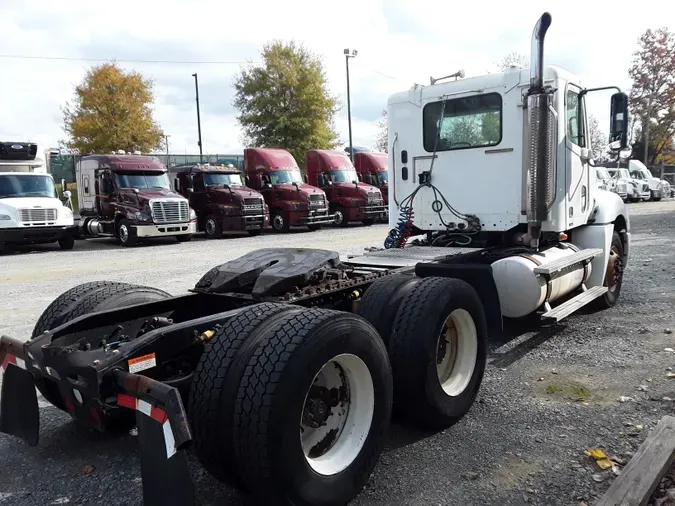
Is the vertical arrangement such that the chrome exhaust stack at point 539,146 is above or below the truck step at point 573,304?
above

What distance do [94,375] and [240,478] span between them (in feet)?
2.66

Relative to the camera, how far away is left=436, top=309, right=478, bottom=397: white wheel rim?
3.97m

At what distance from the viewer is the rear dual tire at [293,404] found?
252 cm

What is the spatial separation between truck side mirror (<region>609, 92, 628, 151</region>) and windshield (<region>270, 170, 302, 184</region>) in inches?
651

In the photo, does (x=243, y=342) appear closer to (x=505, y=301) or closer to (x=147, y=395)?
Answer: (x=147, y=395)

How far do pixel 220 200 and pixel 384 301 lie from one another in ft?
56.0

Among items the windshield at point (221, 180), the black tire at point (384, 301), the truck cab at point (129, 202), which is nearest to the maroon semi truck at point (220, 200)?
the windshield at point (221, 180)

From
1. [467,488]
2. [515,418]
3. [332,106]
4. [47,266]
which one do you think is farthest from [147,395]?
[332,106]

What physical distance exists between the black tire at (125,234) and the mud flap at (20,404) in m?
14.6

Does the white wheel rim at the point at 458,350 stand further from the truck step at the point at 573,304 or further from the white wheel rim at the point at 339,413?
the truck step at the point at 573,304

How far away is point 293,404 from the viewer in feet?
8.45

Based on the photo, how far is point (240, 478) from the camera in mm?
2576

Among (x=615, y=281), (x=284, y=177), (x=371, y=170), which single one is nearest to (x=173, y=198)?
(x=284, y=177)

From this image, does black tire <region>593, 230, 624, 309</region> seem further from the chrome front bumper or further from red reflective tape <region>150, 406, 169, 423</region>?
the chrome front bumper
